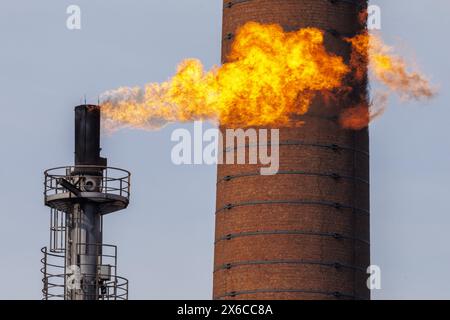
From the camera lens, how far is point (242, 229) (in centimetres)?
7219

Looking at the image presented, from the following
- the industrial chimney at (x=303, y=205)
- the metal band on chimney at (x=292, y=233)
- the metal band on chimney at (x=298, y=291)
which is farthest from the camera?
the metal band on chimney at (x=292, y=233)

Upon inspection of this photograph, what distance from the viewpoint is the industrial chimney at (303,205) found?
7144 centimetres

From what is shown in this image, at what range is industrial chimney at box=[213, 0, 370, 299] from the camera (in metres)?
71.4

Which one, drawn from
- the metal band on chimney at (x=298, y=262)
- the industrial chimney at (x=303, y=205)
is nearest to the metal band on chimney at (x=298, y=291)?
the industrial chimney at (x=303, y=205)

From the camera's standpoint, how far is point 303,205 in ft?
235

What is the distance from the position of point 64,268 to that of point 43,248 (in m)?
0.88

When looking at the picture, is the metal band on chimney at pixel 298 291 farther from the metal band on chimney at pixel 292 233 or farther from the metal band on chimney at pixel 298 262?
the metal band on chimney at pixel 292 233

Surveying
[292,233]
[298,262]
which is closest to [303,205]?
[292,233]

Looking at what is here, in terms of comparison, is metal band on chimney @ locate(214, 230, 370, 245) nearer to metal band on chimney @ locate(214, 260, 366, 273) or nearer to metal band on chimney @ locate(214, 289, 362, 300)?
metal band on chimney @ locate(214, 260, 366, 273)

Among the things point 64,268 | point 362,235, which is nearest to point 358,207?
point 362,235

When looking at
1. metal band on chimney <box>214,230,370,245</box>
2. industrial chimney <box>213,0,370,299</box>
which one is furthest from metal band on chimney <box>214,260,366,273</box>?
metal band on chimney <box>214,230,370,245</box>

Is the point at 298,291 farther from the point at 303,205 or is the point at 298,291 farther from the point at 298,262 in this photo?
the point at 303,205
